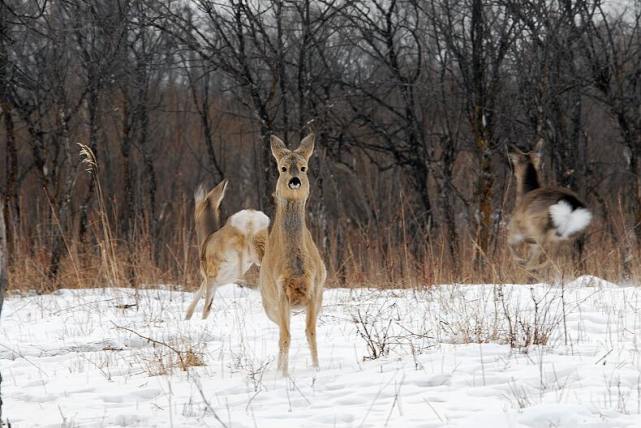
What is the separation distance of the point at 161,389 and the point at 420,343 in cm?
190

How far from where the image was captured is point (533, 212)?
11.0 m

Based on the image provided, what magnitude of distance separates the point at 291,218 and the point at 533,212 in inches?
234

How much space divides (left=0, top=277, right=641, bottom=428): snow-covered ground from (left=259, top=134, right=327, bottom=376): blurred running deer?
0.31 meters

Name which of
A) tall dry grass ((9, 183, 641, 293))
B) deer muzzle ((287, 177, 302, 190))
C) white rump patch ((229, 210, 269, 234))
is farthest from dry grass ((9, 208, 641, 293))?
deer muzzle ((287, 177, 302, 190))

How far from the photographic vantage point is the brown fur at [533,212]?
10.9 meters

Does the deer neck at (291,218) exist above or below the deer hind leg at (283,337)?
above

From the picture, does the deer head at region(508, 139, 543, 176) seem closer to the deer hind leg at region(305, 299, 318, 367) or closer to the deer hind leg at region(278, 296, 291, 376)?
the deer hind leg at region(305, 299, 318, 367)

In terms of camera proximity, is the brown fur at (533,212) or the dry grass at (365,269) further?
the brown fur at (533,212)

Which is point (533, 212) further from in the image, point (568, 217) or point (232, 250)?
point (232, 250)

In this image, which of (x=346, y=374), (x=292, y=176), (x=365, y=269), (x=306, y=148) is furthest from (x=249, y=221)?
(x=346, y=374)

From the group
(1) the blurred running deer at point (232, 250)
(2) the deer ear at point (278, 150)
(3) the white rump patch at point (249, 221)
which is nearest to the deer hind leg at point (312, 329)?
(2) the deer ear at point (278, 150)

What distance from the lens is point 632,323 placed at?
21.2 feet

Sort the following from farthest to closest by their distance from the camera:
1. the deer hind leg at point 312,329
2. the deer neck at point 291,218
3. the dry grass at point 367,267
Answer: the dry grass at point 367,267 → the deer neck at point 291,218 → the deer hind leg at point 312,329

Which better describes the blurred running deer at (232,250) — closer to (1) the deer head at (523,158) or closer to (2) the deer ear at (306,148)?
(2) the deer ear at (306,148)
